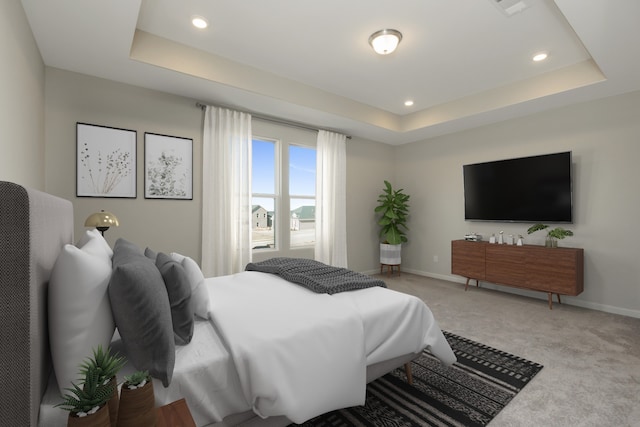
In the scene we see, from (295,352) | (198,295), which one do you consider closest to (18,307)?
(198,295)

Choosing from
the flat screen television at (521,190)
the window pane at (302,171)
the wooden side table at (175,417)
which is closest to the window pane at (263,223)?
the window pane at (302,171)

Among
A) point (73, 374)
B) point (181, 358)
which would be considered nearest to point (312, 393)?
point (181, 358)

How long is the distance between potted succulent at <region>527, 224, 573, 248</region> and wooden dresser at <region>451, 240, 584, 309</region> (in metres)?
0.15

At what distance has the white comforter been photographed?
1.27m

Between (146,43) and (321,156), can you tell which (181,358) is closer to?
(146,43)

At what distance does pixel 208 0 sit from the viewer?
2395 mm

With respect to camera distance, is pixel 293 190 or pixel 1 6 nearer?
pixel 1 6

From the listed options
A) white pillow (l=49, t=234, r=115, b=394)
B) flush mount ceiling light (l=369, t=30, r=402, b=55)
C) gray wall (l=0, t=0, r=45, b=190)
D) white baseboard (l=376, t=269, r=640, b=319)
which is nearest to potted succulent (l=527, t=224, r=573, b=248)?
white baseboard (l=376, t=269, r=640, b=319)

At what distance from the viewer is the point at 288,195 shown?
15.1 feet

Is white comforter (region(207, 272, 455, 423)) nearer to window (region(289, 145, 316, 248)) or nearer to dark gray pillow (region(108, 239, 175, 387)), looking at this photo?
dark gray pillow (region(108, 239, 175, 387))

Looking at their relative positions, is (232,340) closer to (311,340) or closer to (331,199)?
(311,340)

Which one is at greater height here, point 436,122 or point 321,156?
point 436,122

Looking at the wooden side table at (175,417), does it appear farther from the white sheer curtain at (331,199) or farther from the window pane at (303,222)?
the white sheer curtain at (331,199)

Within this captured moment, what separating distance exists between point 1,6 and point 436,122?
467cm
